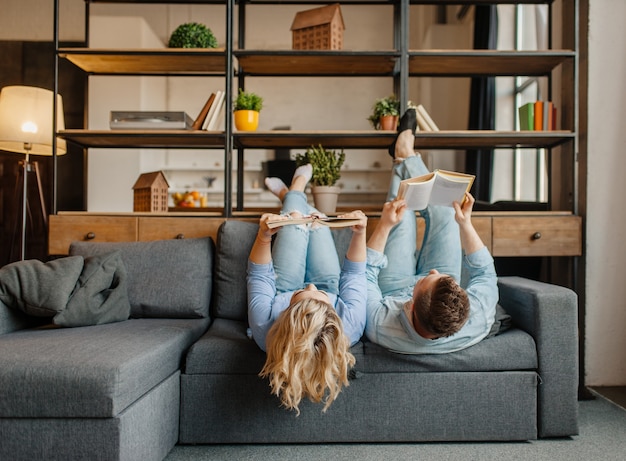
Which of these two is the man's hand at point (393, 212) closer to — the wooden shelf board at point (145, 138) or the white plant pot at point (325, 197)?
the white plant pot at point (325, 197)

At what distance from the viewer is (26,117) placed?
3.23 meters

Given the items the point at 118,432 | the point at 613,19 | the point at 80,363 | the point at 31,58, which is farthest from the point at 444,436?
the point at 31,58

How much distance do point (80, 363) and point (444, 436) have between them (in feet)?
4.25

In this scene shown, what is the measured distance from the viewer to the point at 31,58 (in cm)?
527

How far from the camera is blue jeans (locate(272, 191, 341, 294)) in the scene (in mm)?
2271

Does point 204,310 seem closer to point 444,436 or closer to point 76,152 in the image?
point 444,436

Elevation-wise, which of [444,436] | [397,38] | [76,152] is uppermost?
[397,38]

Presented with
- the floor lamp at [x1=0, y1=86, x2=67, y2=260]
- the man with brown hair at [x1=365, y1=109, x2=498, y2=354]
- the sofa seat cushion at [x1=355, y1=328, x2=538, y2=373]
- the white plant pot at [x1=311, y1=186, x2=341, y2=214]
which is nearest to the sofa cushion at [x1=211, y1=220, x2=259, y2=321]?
the white plant pot at [x1=311, y1=186, x2=341, y2=214]

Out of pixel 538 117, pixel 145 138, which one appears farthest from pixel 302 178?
pixel 538 117

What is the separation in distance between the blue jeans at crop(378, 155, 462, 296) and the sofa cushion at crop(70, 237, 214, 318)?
84 centimetres

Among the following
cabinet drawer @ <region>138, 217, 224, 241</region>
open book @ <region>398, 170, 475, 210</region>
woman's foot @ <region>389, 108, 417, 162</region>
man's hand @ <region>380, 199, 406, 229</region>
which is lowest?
cabinet drawer @ <region>138, 217, 224, 241</region>

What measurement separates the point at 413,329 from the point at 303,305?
0.43m

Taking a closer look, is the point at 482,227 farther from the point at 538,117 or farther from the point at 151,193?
the point at 151,193

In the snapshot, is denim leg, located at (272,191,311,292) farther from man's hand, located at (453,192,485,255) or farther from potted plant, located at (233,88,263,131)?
potted plant, located at (233,88,263,131)
